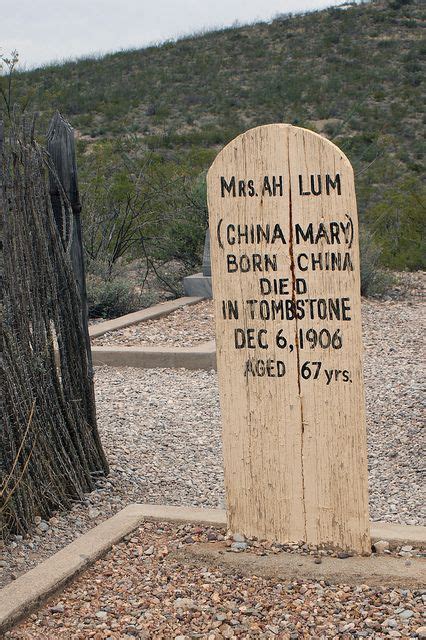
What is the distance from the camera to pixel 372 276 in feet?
37.5

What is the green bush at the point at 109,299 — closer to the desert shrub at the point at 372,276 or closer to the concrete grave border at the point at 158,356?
the concrete grave border at the point at 158,356

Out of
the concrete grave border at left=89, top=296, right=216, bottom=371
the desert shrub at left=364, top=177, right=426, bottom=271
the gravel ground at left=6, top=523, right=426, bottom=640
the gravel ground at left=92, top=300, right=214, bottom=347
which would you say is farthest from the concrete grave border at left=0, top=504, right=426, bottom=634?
the desert shrub at left=364, top=177, right=426, bottom=271

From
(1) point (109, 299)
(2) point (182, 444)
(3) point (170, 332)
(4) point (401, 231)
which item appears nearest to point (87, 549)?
(2) point (182, 444)

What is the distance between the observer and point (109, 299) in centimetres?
1066

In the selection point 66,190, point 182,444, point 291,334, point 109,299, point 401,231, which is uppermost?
point 66,190

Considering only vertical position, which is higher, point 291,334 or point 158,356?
point 291,334

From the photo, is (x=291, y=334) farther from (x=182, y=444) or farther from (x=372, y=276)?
(x=372, y=276)

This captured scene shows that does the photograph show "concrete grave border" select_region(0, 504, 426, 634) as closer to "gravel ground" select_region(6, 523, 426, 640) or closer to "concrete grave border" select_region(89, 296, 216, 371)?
"gravel ground" select_region(6, 523, 426, 640)

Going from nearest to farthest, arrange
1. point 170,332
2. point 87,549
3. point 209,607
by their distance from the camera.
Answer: point 209,607 → point 87,549 → point 170,332

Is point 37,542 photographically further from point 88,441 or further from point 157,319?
point 157,319

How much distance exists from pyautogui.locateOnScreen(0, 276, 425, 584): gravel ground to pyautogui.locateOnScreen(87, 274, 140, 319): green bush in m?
2.55

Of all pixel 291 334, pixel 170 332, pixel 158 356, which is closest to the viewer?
pixel 291 334

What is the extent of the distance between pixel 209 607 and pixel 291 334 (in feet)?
3.26

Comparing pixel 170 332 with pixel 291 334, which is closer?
pixel 291 334
